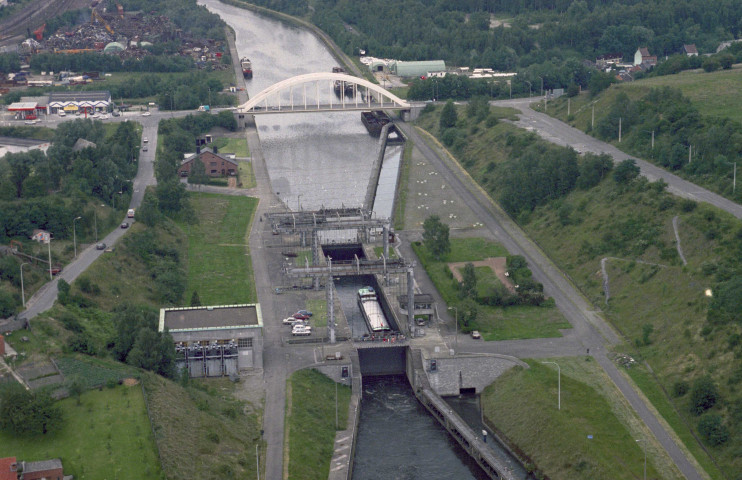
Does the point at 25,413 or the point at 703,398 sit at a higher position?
the point at 25,413

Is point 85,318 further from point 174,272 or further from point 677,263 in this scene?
point 677,263

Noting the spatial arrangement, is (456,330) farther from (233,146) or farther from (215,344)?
(233,146)

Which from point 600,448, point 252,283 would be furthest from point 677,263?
point 252,283

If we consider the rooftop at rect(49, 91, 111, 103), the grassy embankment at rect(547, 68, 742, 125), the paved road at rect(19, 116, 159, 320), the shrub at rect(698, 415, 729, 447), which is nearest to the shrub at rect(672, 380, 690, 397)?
the shrub at rect(698, 415, 729, 447)

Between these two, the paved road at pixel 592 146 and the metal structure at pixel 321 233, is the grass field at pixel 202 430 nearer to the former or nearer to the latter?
the metal structure at pixel 321 233

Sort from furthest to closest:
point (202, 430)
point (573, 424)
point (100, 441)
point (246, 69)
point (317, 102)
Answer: point (246, 69) → point (317, 102) → point (573, 424) → point (202, 430) → point (100, 441)

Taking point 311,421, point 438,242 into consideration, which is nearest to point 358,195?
point 438,242

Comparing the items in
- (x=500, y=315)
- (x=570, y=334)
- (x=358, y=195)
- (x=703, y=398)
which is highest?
(x=703, y=398)
